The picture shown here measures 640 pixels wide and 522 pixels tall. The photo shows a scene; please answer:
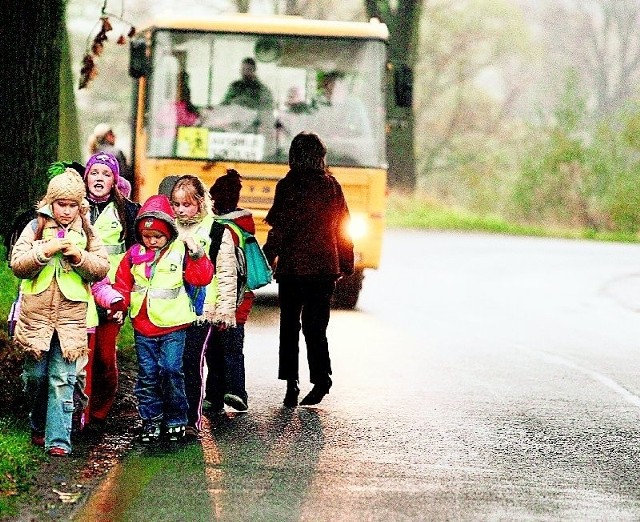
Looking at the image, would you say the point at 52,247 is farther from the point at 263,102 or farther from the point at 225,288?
the point at 263,102

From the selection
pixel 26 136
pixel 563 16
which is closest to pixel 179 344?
pixel 26 136

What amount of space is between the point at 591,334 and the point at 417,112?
39.9 metres

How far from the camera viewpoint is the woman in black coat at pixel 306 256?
1038 cm

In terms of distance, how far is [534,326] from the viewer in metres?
17.3

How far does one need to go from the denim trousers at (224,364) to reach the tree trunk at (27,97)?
3603mm

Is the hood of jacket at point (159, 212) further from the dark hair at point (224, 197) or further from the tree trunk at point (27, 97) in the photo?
the tree trunk at point (27, 97)

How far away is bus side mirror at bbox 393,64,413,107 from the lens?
17.4 metres

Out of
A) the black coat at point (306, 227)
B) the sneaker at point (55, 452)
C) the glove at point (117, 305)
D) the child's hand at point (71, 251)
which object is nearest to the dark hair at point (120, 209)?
the glove at point (117, 305)

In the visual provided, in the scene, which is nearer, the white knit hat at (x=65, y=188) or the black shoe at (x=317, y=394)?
the white knit hat at (x=65, y=188)

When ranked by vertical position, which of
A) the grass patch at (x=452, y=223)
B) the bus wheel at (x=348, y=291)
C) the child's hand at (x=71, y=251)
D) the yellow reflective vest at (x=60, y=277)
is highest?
the child's hand at (x=71, y=251)

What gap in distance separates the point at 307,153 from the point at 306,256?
67cm

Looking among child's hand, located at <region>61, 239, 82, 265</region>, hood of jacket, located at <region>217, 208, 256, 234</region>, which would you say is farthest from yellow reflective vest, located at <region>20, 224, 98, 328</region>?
hood of jacket, located at <region>217, 208, 256, 234</region>

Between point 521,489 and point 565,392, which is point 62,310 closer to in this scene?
point 521,489

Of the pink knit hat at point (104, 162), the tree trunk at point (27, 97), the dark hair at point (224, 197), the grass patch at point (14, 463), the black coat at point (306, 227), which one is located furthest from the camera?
the tree trunk at point (27, 97)
